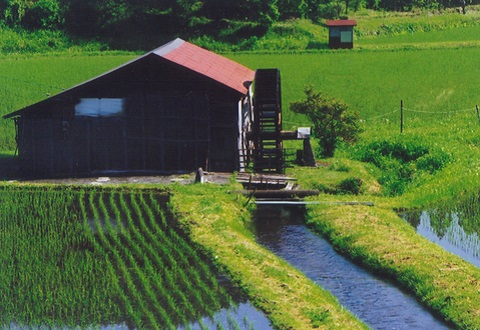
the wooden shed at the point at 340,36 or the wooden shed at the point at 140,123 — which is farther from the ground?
the wooden shed at the point at 340,36

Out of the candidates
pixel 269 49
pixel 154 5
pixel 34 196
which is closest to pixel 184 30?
pixel 154 5

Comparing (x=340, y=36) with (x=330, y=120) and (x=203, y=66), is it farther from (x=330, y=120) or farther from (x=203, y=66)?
(x=203, y=66)

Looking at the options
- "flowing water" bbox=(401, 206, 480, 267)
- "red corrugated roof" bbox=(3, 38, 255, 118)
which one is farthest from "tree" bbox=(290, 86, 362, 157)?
"flowing water" bbox=(401, 206, 480, 267)

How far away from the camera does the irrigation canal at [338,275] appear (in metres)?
15.6

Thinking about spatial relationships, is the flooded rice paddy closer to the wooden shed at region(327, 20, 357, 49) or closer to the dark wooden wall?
the dark wooden wall

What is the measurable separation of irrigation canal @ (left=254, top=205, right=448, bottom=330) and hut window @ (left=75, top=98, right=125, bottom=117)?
659 cm

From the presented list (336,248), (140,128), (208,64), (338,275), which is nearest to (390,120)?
(208,64)

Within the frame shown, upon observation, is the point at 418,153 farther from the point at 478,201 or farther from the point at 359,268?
the point at 359,268

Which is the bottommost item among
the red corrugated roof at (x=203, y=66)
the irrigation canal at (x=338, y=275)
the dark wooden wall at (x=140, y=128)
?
the irrigation canal at (x=338, y=275)

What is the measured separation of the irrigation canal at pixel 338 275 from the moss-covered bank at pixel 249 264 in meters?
0.37

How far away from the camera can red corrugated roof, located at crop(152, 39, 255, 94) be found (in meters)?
27.3

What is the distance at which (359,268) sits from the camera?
1848 cm

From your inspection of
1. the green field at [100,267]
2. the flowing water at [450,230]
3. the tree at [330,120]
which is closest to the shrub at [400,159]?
the tree at [330,120]

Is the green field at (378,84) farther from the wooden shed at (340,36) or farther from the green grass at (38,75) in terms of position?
the wooden shed at (340,36)
